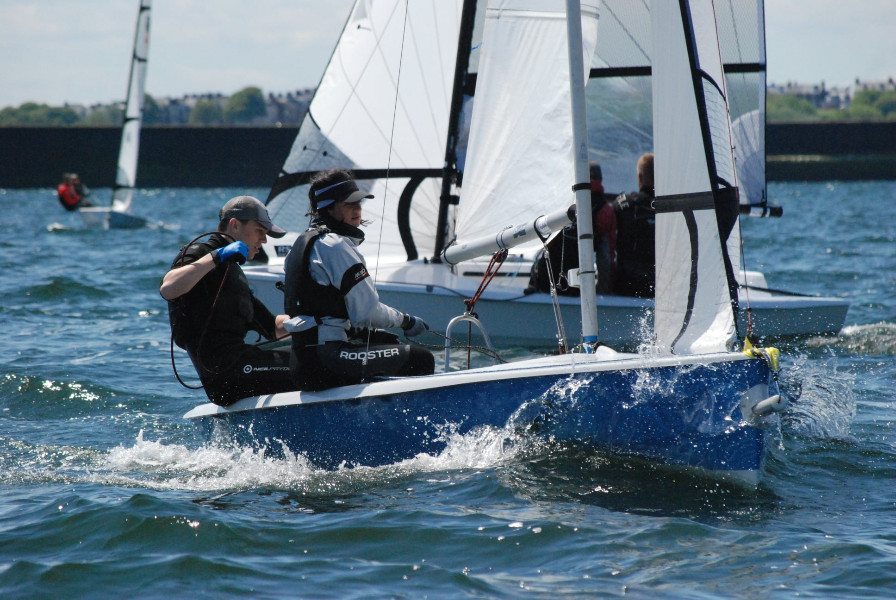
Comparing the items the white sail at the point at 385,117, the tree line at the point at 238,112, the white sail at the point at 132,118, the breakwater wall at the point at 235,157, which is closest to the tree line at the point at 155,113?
the tree line at the point at 238,112

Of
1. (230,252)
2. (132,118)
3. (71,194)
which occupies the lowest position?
(230,252)

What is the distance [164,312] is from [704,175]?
6810 mm

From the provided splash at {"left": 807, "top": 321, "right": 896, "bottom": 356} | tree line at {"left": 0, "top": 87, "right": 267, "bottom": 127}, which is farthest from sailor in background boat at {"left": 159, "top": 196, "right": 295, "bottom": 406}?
tree line at {"left": 0, "top": 87, "right": 267, "bottom": 127}

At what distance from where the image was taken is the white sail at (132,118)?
69.2 ft

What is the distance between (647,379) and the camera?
3592 millimetres

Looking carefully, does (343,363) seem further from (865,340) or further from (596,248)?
(865,340)

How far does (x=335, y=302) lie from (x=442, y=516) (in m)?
0.93

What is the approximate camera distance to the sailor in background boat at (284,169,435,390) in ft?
12.6

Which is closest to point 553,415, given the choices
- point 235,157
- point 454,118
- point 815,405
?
point 815,405

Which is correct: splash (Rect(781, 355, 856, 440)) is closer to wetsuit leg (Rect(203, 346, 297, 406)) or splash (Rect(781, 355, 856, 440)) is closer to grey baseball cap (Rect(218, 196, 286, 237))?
wetsuit leg (Rect(203, 346, 297, 406))

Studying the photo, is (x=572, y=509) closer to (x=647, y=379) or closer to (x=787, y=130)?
(x=647, y=379)

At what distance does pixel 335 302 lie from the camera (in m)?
3.93

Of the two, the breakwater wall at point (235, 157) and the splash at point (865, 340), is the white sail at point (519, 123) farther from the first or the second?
the breakwater wall at point (235, 157)

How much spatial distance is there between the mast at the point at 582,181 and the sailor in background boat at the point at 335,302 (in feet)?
2.21
